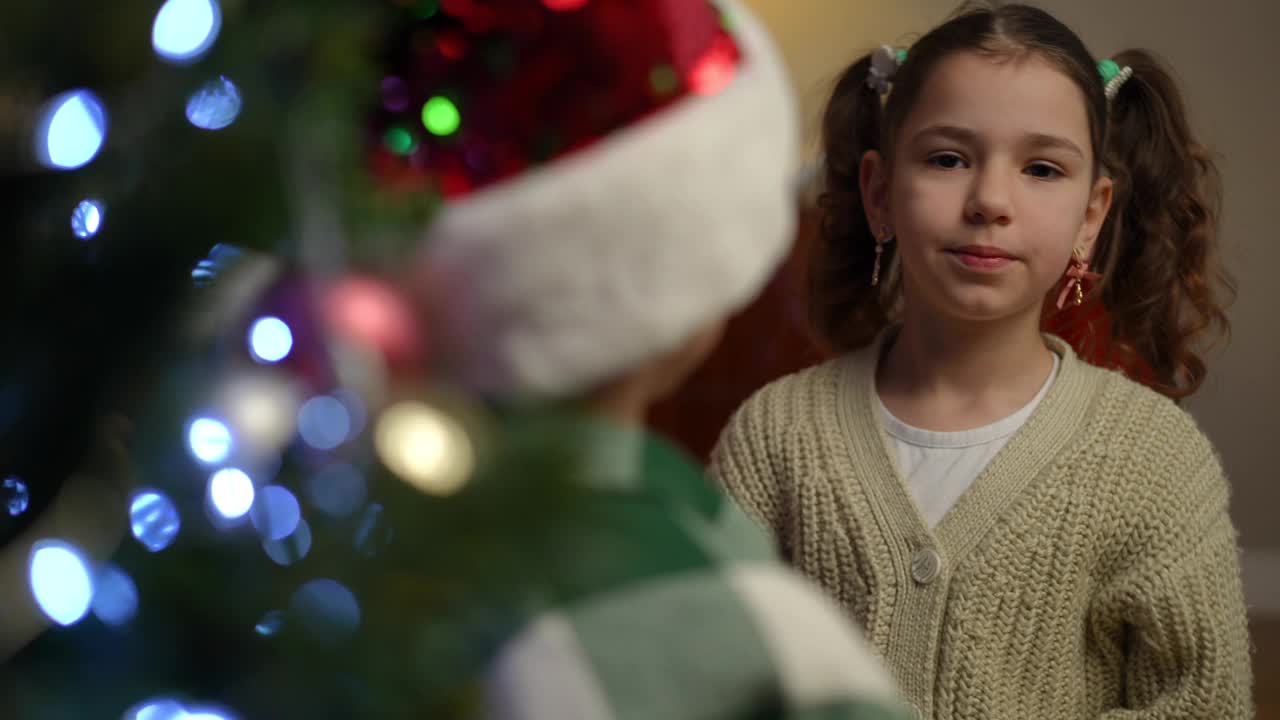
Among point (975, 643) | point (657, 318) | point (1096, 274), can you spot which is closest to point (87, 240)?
point (657, 318)

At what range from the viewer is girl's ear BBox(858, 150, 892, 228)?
1.33 m

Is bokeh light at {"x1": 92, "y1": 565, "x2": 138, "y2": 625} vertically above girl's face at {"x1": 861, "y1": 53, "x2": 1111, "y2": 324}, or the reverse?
bokeh light at {"x1": 92, "y1": 565, "x2": 138, "y2": 625}

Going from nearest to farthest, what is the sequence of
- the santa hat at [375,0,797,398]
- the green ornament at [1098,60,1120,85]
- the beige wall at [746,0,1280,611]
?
the santa hat at [375,0,797,398] → the green ornament at [1098,60,1120,85] → the beige wall at [746,0,1280,611]

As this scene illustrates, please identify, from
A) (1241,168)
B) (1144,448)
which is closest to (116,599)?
(1144,448)

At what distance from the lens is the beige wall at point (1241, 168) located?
2.66m

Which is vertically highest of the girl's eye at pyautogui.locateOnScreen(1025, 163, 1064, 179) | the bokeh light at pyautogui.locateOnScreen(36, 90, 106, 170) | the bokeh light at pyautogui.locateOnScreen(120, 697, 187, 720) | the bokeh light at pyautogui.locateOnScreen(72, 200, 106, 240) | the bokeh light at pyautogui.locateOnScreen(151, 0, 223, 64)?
the bokeh light at pyautogui.locateOnScreen(151, 0, 223, 64)

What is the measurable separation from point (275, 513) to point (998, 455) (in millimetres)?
915

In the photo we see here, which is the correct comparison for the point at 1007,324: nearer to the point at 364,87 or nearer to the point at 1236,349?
the point at 364,87

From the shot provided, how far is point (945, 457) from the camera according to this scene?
1234 millimetres

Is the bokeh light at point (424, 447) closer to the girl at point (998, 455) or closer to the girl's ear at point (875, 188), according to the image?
the girl at point (998, 455)

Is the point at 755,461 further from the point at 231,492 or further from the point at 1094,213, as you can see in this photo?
the point at 231,492

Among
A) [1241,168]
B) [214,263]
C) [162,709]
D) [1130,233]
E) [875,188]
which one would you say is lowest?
[1241,168]

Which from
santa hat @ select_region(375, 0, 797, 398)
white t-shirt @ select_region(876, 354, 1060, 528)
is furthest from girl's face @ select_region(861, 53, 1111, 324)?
santa hat @ select_region(375, 0, 797, 398)

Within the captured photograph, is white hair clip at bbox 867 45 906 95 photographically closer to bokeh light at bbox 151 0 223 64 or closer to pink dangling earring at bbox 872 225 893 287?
pink dangling earring at bbox 872 225 893 287
